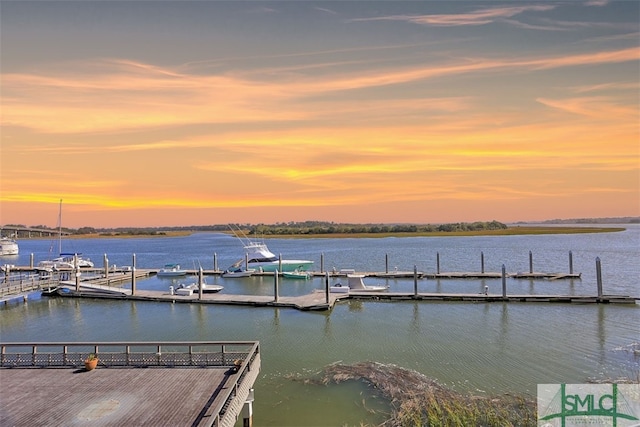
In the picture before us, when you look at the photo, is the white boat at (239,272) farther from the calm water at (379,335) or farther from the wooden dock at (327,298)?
the wooden dock at (327,298)

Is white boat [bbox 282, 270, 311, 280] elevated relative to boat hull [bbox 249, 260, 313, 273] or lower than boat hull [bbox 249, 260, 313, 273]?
lower

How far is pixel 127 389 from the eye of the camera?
1443 cm

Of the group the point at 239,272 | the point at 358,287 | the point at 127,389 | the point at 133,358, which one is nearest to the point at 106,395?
the point at 127,389

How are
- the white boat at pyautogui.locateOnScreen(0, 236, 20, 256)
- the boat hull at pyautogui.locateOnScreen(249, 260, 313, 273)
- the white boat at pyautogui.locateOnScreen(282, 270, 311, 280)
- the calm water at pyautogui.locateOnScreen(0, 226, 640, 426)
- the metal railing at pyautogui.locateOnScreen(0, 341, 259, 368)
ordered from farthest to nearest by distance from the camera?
1. the white boat at pyautogui.locateOnScreen(0, 236, 20, 256)
2. the boat hull at pyautogui.locateOnScreen(249, 260, 313, 273)
3. the white boat at pyautogui.locateOnScreen(282, 270, 311, 280)
4. the calm water at pyautogui.locateOnScreen(0, 226, 640, 426)
5. the metal railing at pyautogui.locateOnScreen(0, 341, 259, 368)

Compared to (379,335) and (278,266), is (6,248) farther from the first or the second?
(379,335)

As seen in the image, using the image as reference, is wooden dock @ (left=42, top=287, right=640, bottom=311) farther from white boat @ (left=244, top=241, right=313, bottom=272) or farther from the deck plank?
the deck plank

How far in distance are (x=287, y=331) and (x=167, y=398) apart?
15560mm

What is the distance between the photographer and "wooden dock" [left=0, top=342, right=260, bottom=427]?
1244cm

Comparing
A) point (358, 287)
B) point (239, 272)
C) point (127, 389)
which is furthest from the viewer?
point (239, 272)

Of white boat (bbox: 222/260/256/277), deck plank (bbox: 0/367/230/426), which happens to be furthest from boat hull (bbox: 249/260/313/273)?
deck plank (bbox: 0/367/230/426)

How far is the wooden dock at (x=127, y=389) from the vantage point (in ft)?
40.8

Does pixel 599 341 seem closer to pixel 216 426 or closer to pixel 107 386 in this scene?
pixel 216 426

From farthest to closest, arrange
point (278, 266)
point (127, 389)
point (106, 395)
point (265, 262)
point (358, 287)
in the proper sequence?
point (265, 262)
point (278, 266)
point (358, 287)
point (127, 389)
point (106, 395)

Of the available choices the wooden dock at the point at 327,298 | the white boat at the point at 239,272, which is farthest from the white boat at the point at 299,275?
the wooden dock at the point at 327,298
